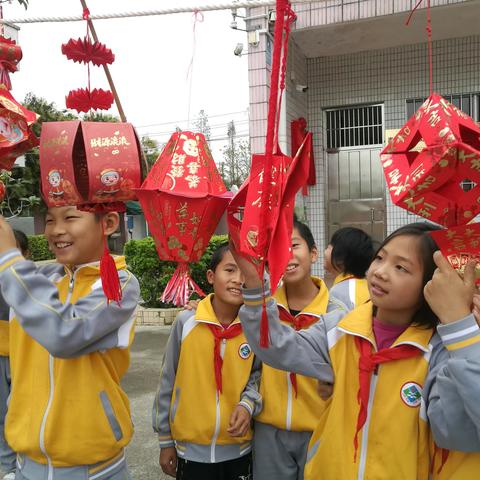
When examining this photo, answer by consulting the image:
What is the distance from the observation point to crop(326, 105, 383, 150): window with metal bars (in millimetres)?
7098

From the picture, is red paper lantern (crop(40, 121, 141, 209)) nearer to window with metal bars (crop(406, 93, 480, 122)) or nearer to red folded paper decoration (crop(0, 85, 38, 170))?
red folded paper decoration (crop(0, 85, 38, 170))

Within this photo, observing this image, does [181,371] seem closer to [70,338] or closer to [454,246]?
[70,338]

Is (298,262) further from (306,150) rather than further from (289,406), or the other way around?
(306,150)

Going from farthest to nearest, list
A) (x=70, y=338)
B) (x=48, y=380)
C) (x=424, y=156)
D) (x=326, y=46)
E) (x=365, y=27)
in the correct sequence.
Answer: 1. (x=326, y=46)
2. (x=365, y=27)
3. (x=48, y=380)
4. (x=70, y=338)
5. (x=424, y=156)

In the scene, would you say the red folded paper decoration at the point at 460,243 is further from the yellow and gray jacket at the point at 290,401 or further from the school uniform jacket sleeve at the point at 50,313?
the school uniform jacket sleeve at the point at 50,313

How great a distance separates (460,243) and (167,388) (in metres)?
1.45

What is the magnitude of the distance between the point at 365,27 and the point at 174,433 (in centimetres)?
552

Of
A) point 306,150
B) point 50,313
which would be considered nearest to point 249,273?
point 306,150

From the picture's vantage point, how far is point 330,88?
7094mm

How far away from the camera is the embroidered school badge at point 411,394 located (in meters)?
1.51

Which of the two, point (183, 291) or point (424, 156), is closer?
point (424, 156)

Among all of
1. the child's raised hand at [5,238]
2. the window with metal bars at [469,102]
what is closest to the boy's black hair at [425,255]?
the child's raised hand at [5,238]

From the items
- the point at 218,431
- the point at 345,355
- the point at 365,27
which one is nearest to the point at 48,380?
the point at 218,431

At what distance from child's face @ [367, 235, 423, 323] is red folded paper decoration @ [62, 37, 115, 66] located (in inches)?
45.4
